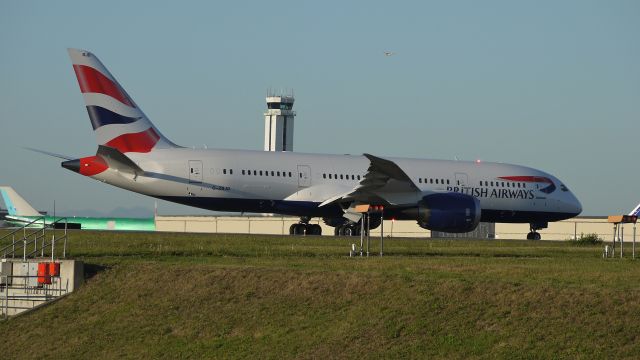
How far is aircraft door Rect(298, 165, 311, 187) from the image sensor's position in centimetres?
4678

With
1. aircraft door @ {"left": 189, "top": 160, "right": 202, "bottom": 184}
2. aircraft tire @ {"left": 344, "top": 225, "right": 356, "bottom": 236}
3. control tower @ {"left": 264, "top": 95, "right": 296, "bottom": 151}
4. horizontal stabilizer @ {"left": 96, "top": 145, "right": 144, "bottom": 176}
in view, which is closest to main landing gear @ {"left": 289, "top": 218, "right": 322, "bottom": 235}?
aircraft tire @ {"left": 344, "top": 225, "right": 356, "bottom": 236}

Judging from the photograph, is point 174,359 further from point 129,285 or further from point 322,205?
point 322,205

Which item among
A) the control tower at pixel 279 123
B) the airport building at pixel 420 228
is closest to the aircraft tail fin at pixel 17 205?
the airport building at pixel 420 228

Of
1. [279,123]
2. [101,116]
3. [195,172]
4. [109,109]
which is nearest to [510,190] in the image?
[195,172]

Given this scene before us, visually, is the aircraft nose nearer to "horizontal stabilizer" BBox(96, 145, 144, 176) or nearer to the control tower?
"horizontal stabilizer" BBox(96, 145, 144, 176)

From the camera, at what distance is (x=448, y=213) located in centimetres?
4306

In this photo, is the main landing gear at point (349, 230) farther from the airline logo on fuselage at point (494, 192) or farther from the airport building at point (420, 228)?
the airport building at point (420, 228)

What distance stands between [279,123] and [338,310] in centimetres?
9393

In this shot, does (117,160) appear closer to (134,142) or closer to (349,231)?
(134,142)

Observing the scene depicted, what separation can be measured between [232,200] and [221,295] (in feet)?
66.5

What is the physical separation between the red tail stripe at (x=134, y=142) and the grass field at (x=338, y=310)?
13459mm

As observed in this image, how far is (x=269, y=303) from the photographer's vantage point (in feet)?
80.9

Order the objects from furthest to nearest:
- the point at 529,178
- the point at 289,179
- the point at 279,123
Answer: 1. the point at 279,123
2. the point at 529,178
3. the point at 289,179

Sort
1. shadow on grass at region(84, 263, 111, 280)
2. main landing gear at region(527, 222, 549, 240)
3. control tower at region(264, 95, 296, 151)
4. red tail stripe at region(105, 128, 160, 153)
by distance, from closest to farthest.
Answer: shadow on grass at region(84, 263, 111, 280)
red tail stripe at region(105, 128, 160, 153)
main landing gear at region(527, 222, 549, 240)
control tower at region(264, 95, 296, 151)
